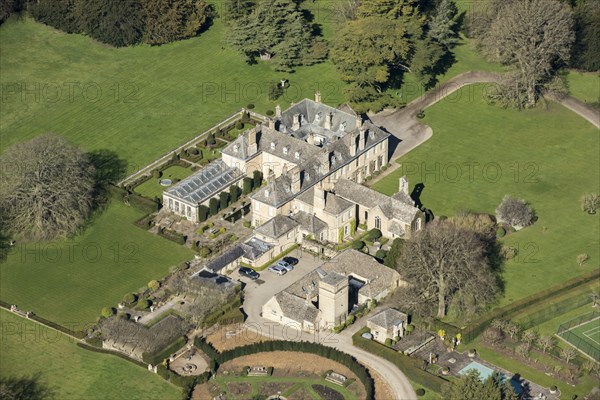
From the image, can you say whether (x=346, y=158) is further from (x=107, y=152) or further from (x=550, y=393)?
(x=550, y=393)

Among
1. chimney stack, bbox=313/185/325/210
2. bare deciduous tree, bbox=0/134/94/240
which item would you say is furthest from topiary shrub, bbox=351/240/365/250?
bare deciduous tree, bbox=0/134/94/240

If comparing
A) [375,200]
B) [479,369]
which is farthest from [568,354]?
[375,200]

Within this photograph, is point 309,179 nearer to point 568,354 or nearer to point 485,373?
point 485,373

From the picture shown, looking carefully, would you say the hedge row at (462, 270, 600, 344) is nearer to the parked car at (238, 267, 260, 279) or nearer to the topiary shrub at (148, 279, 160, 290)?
the parked car at (238, 267, 260, 279)

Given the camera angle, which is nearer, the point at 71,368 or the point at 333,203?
the point at 71,368

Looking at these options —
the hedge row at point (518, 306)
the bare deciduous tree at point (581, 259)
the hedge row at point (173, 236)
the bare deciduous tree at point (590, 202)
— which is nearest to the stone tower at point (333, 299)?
the hedge row at point (518, 306)

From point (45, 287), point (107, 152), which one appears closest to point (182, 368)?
point (45, 287)
